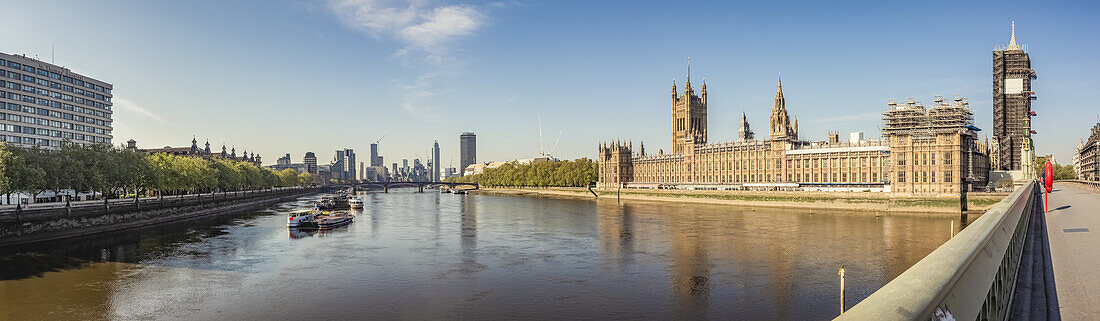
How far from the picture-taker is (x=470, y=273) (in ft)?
152

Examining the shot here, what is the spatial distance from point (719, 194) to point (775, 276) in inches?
3932

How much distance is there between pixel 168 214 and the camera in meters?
88.3

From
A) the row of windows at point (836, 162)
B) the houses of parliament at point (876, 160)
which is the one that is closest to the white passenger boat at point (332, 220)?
the houses of parliament at point (876, 160)

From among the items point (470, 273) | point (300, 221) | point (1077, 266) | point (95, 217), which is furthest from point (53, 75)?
point (1077, 266)

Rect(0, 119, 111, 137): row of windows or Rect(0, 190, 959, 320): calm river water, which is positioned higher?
Rect(0, 119, 111, 137): row of windows

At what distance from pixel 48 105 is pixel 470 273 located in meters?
132

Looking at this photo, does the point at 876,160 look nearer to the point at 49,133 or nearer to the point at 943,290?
the point at 943,290

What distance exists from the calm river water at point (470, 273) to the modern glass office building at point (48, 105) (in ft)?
235

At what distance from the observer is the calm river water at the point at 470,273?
34.8 m

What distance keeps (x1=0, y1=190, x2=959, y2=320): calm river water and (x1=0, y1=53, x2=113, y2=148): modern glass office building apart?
71.5 meters

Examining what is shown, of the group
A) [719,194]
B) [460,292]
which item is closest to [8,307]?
[460,292]

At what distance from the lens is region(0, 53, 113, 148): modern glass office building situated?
394 feet

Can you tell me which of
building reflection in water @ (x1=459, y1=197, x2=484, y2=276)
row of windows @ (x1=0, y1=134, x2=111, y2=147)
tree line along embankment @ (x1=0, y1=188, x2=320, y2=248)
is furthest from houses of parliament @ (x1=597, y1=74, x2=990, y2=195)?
row of windows @ (x1=0, y1=134, x2=111, y2=147)

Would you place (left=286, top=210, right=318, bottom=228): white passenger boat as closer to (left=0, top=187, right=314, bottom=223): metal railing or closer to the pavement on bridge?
(left=0, top=187, right=314, bottom=223): metal railing
